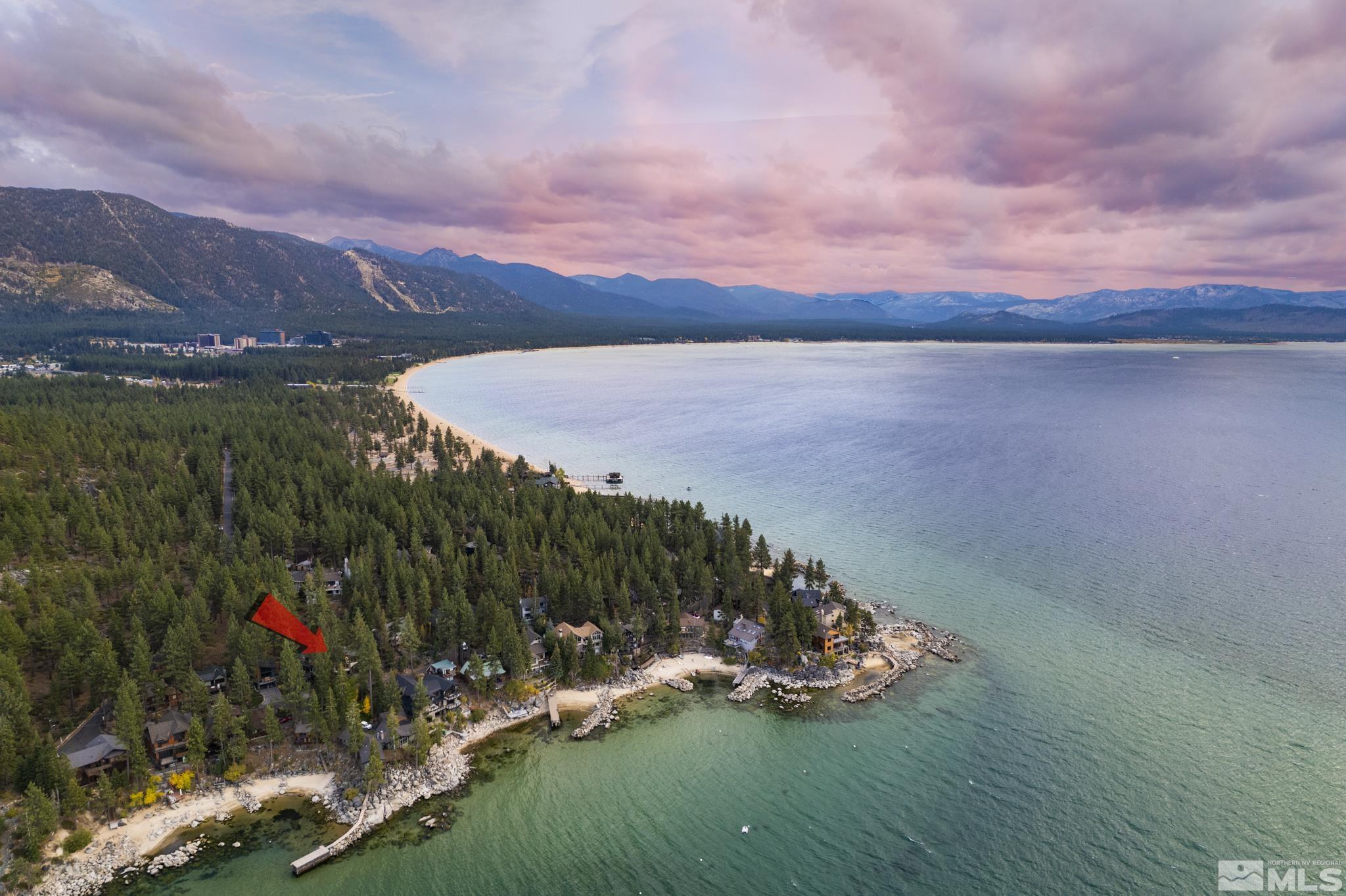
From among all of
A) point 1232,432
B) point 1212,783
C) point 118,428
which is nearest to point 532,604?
point 1212,783

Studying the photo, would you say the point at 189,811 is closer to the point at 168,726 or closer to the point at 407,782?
the point at 168,726

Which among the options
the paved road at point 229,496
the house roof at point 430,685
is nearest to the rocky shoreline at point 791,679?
the house roof at point 430,685

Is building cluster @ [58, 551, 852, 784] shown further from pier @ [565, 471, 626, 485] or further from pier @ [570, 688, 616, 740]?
pier @ [565, 471, 626, 485]

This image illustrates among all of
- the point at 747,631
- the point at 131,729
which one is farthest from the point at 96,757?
the point at 747,631

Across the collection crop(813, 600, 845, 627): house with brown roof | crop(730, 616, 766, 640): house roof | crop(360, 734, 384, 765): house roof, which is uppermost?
crop(813, 600, 845, 627): house with brown roof

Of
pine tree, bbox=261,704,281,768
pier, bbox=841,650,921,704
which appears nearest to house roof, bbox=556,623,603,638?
pine tree, bbox=261,704,281,768
